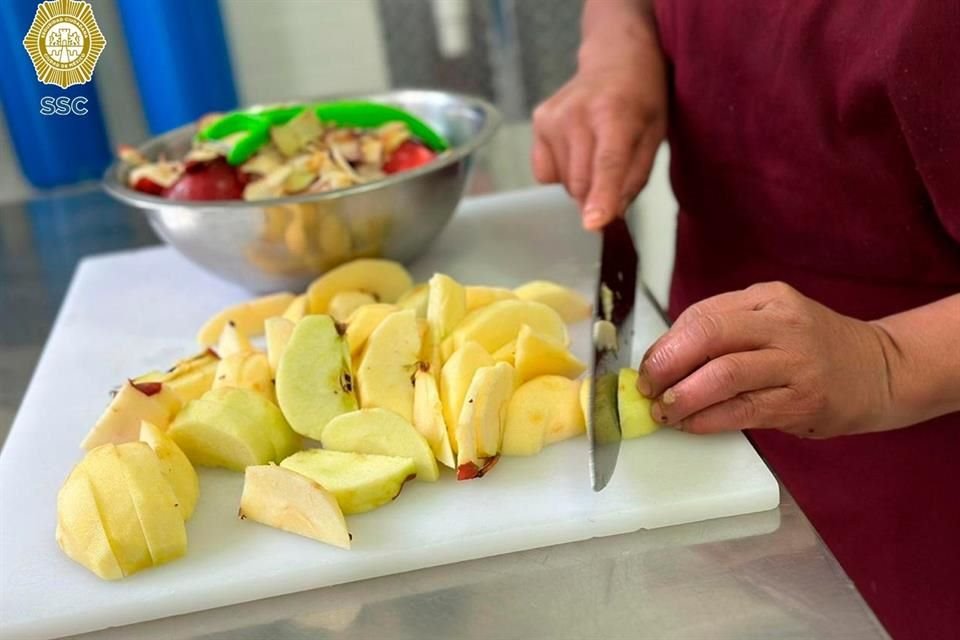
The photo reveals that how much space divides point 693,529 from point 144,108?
1059mm

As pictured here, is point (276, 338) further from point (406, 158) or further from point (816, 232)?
point (816, 232)

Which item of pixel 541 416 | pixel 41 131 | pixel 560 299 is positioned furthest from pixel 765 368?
pixel 41 131

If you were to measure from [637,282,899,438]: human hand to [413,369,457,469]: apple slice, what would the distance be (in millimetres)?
116

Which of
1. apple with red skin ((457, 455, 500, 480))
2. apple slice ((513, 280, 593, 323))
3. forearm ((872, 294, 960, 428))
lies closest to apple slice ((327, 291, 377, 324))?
apple slice ((513, 280, 593, 323))

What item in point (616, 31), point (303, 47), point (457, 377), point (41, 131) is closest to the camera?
point (457, 377)

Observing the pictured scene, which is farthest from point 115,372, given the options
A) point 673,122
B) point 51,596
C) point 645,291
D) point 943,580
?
point 943,580

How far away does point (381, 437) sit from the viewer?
22.9 inches

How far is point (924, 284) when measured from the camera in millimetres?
729

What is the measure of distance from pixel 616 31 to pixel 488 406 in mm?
483

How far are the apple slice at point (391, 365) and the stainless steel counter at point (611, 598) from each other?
0.38 ft

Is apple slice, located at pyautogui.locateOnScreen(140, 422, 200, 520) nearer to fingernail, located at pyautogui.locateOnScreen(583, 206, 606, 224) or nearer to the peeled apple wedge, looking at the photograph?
the peeled apple wedge

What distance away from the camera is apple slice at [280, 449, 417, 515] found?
0.55 metres

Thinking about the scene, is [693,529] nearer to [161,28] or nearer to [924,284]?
[924,284]

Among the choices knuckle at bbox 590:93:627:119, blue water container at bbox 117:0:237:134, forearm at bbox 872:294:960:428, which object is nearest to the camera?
forearm at bbox 872:294:960:428
